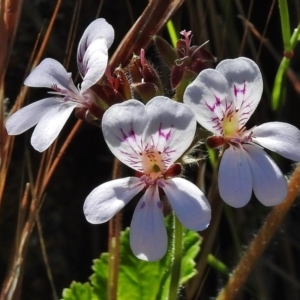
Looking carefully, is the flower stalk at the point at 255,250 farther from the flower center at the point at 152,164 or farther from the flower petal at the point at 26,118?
the flower petal at the point at 26,118

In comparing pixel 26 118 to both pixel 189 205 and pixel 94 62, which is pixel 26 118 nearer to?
pixel 94 62

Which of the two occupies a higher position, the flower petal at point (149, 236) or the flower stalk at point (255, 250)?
the flower petal at point (149, 236)

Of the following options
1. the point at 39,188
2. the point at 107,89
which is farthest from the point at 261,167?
the point at 39,188

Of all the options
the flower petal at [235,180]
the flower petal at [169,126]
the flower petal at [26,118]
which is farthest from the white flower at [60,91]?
the flower petal at [235,180]

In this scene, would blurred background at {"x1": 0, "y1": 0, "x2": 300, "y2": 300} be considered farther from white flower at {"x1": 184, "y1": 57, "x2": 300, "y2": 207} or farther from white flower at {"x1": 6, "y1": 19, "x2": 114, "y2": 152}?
white flower at {"x1": 184, "y1": 57, "x2": 300, "y2": 207}

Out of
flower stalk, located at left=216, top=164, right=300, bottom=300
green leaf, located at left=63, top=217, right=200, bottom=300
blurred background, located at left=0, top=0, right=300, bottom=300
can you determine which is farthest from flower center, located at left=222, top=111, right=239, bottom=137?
blurred background, located at left=0, top=0, right=300, bottom=300

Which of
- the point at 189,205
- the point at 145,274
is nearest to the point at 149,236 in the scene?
the point at 189,205
